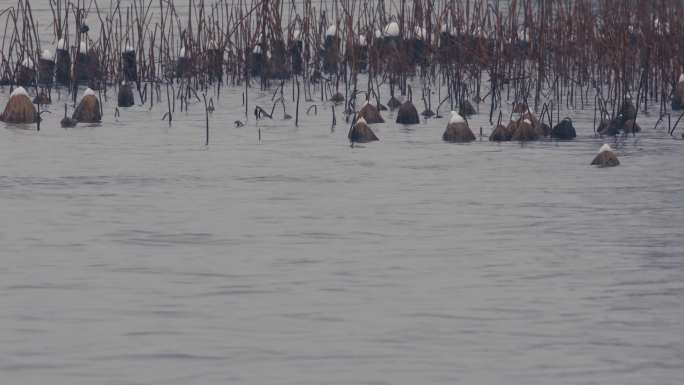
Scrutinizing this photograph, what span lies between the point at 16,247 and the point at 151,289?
4.75 ft

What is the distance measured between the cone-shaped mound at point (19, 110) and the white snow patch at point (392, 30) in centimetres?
537

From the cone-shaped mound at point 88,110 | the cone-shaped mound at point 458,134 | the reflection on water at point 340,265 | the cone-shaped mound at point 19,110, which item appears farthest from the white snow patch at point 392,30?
the reflection on water at point 340,265

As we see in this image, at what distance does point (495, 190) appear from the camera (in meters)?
11.2

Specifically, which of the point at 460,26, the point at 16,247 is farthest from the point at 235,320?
the point at 460,26

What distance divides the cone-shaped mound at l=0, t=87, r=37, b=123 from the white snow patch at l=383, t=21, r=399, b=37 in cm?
537

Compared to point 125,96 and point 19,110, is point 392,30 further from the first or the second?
point 19,110

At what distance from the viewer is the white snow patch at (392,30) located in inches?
776

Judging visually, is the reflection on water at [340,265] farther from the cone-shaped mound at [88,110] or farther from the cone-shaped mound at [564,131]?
the cone-shaped mound at [88,110]

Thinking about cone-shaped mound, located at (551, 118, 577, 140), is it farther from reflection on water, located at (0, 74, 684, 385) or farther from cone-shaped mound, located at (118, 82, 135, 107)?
cone-shaped mound, located at (118, 82, 135, 107)

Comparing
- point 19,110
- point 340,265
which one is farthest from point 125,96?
Result: point 340,265

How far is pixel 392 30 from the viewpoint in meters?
19.8

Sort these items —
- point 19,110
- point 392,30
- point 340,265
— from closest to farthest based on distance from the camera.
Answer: point 340,265 < point 19,110 < point 392,30

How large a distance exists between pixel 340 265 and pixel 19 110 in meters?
8.05

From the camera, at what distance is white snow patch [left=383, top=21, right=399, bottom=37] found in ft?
64.6
